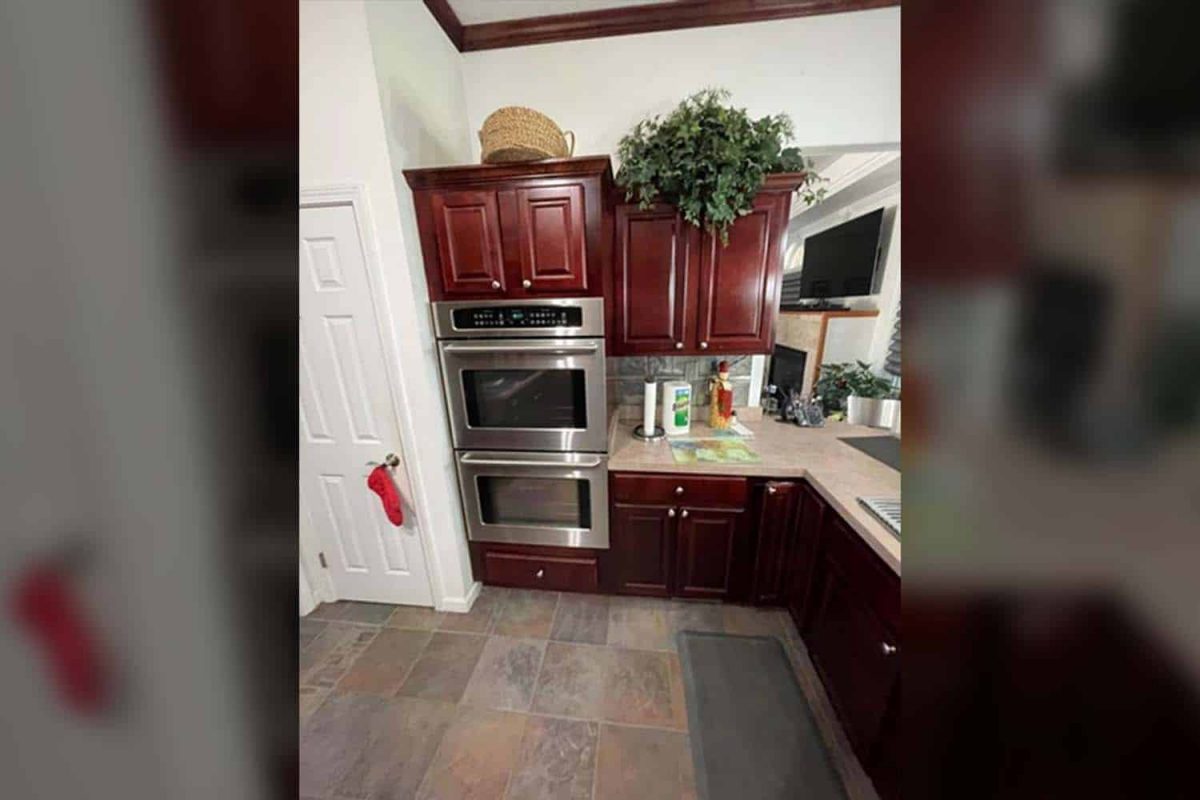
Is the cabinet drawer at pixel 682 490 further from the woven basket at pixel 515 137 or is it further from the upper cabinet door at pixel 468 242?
the woven basket at pixel 515 137

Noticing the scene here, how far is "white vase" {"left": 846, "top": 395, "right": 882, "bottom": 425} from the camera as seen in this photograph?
2107 mm

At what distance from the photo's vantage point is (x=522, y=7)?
180 cm

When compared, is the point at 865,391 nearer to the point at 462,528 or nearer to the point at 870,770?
the point at 870,770

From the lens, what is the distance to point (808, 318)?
2377 mm

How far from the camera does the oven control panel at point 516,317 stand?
5.40 ft

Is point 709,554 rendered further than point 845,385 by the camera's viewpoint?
No

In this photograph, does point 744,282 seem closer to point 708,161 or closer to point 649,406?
point 708,161

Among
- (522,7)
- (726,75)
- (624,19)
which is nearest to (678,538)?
(726,75)

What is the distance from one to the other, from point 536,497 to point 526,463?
19 cm

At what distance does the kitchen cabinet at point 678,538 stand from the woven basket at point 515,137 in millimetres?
1370

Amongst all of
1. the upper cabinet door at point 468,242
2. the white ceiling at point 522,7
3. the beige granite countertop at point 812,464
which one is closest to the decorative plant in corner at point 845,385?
the beige granite countertop at point 812,464

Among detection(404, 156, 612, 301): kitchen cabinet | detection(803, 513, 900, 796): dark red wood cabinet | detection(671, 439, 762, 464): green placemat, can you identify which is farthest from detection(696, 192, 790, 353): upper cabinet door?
detection(803, 513, 900, 796): dark red wood cabinet
